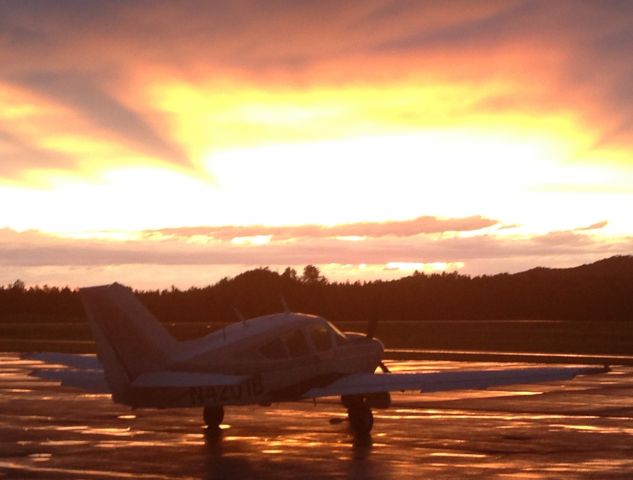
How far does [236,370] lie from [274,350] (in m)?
0.97

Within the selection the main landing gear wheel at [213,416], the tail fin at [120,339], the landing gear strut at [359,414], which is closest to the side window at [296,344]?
the landing gear strut at [359,414]

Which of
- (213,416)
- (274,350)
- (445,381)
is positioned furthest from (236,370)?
(445,381)

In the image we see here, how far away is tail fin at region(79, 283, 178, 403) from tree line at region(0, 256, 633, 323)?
2793 inches

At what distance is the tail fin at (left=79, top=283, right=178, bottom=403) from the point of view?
63.5 ft

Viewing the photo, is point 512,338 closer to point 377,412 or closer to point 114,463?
point 377,412

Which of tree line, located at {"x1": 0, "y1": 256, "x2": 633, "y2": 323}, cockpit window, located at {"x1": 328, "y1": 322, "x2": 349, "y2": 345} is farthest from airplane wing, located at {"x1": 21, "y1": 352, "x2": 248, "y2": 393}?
tree line, located at {"x1": 0, "y1": 256, "x2": 633, "y2": 323}

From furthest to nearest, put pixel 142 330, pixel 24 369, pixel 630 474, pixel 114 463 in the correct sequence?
pixel 24 369, pixel 142 330, pixel 114 463, pixel 630 474

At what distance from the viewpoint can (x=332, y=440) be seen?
2020 centimetres

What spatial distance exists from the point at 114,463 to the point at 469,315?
79100 mm

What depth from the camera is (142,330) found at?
64.3 feet

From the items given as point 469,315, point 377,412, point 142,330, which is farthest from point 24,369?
point 469,315

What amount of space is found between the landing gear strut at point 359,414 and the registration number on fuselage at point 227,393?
81.1 inches

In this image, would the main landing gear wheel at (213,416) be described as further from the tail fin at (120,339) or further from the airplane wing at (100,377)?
the tail fin at (120,339)

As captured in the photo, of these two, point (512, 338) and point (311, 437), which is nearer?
point (311, 437)
